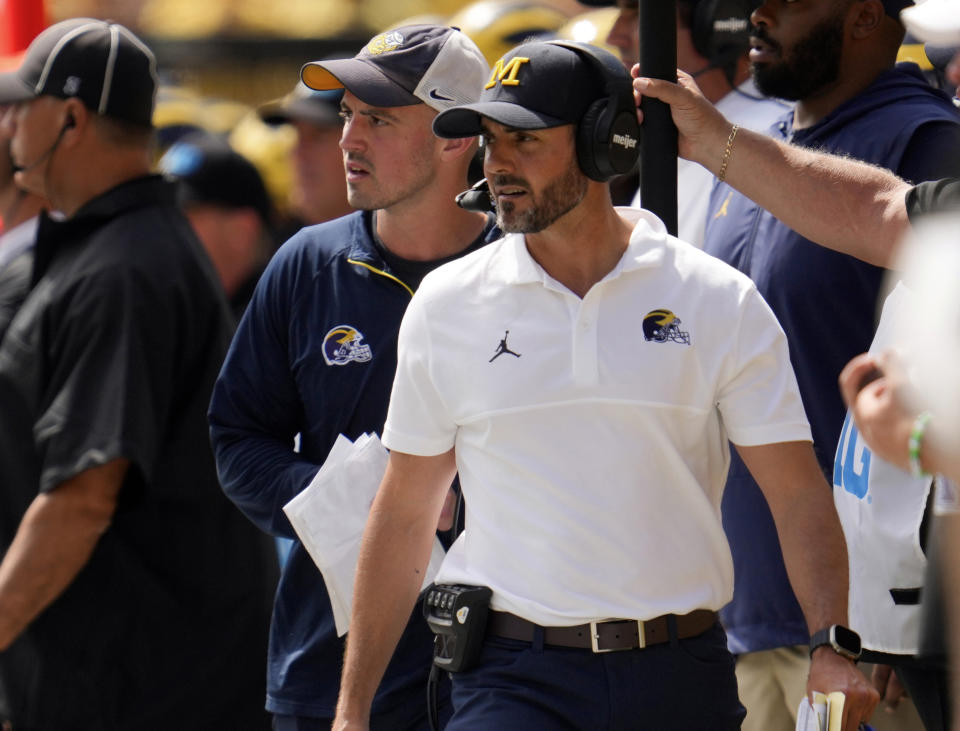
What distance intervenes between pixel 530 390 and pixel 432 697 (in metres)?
0.79

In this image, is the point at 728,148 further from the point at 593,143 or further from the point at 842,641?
the point at 842,641

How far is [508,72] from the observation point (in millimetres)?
3268

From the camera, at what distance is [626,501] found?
3.07 metres

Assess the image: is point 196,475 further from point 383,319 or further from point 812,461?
point 812,461

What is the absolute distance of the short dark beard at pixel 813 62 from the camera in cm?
425

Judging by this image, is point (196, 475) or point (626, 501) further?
point (196, 475)

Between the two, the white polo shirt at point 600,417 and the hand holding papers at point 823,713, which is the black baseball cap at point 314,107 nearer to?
the white polo shirt at point 600,417

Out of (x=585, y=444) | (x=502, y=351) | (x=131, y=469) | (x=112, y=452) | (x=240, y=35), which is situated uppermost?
(x=502, y=351)

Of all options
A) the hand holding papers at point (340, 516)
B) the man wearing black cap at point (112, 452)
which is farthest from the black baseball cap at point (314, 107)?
the hand holding papers at point (340, 516)

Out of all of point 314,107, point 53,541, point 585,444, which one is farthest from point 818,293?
point 314,107

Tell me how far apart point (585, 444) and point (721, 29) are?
8.22ft

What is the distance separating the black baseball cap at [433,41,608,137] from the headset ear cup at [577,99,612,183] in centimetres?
2

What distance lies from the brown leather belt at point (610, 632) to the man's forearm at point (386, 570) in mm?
285

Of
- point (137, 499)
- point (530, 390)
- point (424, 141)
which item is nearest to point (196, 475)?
point (137, 499)
